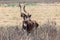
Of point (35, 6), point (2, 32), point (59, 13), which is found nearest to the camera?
point (2, 32)

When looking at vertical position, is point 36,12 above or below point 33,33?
below

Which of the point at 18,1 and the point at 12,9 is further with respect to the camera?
the point at 12,9

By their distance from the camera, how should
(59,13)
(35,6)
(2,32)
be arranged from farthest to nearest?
(35,6)
(59,13)
(2,32)

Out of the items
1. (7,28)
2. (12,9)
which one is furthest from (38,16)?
(7,28)

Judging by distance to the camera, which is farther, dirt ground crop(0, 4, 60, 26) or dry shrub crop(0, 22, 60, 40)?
dirt ground crop(0, 4, 60, 26)

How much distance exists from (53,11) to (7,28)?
354 cm

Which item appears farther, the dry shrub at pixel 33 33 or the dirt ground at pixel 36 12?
the dirt ground at pixel 36 12

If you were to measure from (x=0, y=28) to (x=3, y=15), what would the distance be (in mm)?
2540

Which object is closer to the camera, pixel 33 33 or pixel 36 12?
pixel 33 33

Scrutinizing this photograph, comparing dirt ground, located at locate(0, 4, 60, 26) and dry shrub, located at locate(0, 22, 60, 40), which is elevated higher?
dry shrub, located at locate(0, 22, 60, 40)

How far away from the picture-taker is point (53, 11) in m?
9.93

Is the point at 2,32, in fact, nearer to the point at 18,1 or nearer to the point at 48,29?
the point at 48,29

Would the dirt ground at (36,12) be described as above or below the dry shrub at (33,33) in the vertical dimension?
below

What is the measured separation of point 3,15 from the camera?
30.0 feet
